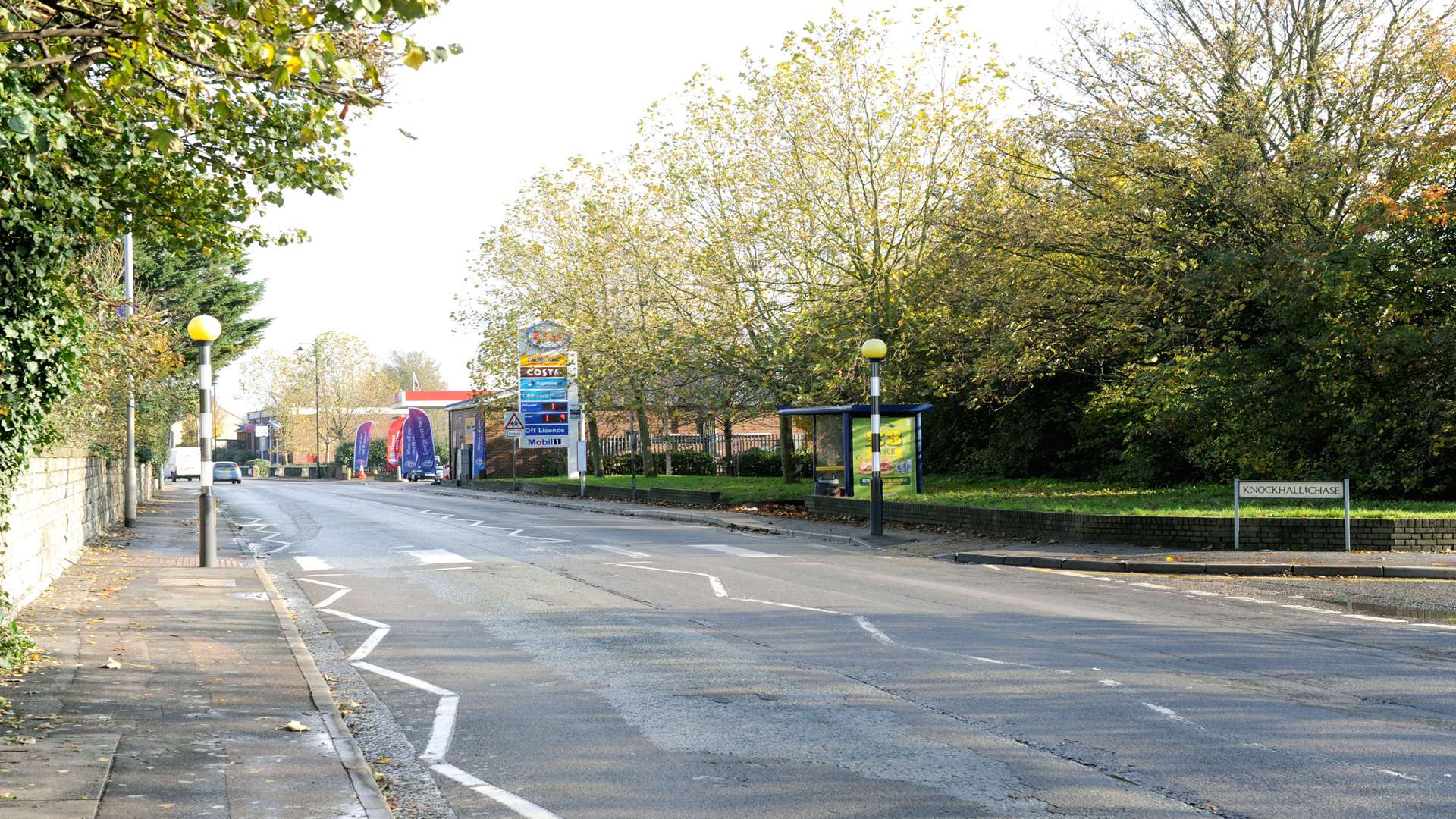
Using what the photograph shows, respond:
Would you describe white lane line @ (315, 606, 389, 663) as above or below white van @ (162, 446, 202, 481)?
below

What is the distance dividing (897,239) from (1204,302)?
1026cm

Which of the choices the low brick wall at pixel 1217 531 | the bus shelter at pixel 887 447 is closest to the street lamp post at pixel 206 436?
the low brick wall at pixel 1217 531

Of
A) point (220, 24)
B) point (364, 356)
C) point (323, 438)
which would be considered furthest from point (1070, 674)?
point (323, 438)

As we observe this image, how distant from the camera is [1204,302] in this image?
23.0 meters

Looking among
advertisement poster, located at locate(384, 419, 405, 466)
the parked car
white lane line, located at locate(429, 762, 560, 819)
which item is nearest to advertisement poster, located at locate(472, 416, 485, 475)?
advertisement poster, located at locate(384, 419, 405, 466)

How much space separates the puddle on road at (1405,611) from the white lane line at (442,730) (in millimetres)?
9276

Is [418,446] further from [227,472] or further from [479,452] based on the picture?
[227,472]

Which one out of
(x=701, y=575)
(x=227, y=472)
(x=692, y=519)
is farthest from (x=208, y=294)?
(x=227, y=472)

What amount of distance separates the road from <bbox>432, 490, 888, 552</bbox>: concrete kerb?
639 cm

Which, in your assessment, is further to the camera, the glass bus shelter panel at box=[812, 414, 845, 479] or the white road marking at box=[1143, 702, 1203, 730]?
the glass bus shelter panel at box=[812, 414, 845, 479]

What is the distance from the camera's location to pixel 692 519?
2938 centimetres

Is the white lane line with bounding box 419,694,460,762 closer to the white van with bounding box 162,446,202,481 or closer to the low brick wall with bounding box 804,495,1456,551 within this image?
the low brick wall with bounding box 804,495,1456,551

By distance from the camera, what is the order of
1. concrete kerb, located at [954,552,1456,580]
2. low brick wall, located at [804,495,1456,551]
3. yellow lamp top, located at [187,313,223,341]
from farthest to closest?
low brick wall, located at [804,495,1456,551] < yellow lamp top, located at [187,313,223,341] < concrete kerb, located at [954,552,1456,580]

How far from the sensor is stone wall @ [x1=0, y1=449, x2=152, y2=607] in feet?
36.3
